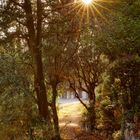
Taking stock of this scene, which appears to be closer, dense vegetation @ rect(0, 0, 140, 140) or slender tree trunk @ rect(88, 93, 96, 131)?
dense vegetation @ rect(0, 0, 140, 140)

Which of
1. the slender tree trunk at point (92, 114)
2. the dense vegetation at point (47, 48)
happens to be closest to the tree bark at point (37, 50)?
the dense vegetation at point (47, 48)

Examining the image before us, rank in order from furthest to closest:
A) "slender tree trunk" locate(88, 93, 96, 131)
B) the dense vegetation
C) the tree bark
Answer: "slender tree trunk" locate(88, 93, 96, 131) → the tree bark → the dense vegetation

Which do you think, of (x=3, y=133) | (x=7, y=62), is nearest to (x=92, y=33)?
(x=7, y=62)

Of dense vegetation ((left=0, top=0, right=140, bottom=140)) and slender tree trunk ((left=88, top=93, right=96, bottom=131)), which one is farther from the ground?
dense vegetation ((left=0, top=0, right=140, bottom=140))

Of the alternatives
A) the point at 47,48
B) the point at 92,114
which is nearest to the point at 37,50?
the point at 47,48

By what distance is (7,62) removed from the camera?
613 inches

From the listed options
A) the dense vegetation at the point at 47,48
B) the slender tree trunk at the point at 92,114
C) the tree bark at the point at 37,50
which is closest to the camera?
the dense vegetation at the point at 47,48

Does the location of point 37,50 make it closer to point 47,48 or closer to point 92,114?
point 47,48

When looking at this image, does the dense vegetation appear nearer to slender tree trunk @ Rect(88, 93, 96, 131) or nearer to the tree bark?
the tree bark

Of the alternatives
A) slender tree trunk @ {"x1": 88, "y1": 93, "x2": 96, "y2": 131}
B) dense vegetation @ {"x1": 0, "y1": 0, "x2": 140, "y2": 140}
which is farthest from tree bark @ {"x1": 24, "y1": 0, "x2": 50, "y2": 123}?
slender tree trunk @ {"x1": 88, "y1": 93, "x2": 96, "y2": 131}

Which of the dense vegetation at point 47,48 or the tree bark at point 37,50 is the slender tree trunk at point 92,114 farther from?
the tree bark at point 37,50

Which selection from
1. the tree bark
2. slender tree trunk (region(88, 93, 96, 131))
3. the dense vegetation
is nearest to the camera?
the dense vegetation

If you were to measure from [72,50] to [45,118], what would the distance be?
7972 millimetres

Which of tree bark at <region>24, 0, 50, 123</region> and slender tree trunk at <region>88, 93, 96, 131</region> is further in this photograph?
slender tree trunk at <region>88, 93, 96, 131</region>
